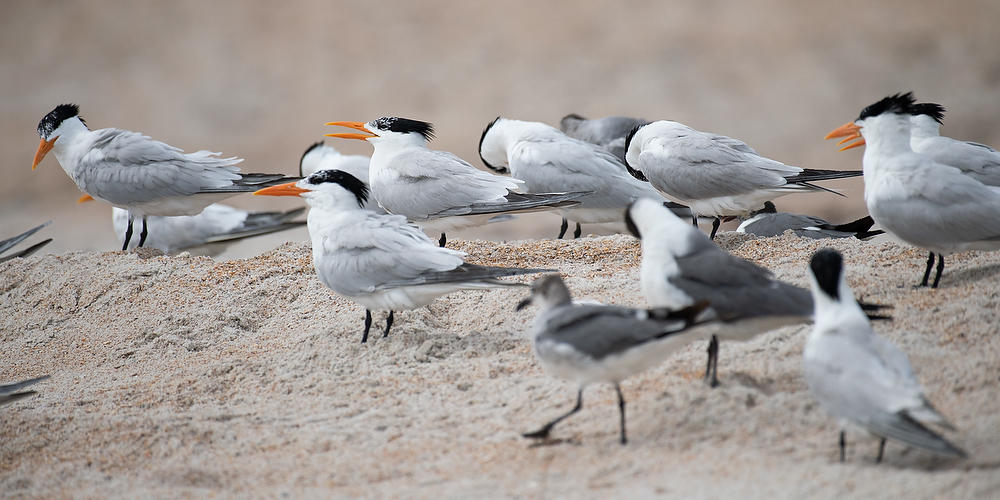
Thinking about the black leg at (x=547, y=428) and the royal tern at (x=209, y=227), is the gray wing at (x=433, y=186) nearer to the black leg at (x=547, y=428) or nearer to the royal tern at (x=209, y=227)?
the royal tern at (x=209, y=227)

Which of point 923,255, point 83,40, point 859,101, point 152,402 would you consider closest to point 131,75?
point 83,40

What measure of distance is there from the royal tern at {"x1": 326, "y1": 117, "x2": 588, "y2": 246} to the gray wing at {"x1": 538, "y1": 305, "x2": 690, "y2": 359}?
2.35 metres

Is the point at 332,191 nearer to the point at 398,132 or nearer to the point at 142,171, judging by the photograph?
the point at 398,132

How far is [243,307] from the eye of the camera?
561cm

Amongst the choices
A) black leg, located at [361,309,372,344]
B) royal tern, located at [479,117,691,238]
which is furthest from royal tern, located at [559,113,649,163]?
black leg, located at [361,309,372,344]

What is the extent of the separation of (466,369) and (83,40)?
46.7 ft

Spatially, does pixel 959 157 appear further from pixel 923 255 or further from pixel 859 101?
pixel 859 101

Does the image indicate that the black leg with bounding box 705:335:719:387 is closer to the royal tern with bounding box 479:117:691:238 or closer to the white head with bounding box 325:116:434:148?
the royal tern with bounding box 479:117:691:238

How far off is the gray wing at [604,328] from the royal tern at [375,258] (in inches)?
35.4

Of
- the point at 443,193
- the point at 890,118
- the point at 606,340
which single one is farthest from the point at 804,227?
the point at 606,340

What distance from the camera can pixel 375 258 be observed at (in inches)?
186

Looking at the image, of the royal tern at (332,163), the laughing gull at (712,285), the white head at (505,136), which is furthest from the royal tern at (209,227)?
A: the laughing gull at (712,285)

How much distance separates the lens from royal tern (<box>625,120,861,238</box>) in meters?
6.03

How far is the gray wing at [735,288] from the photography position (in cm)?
358
